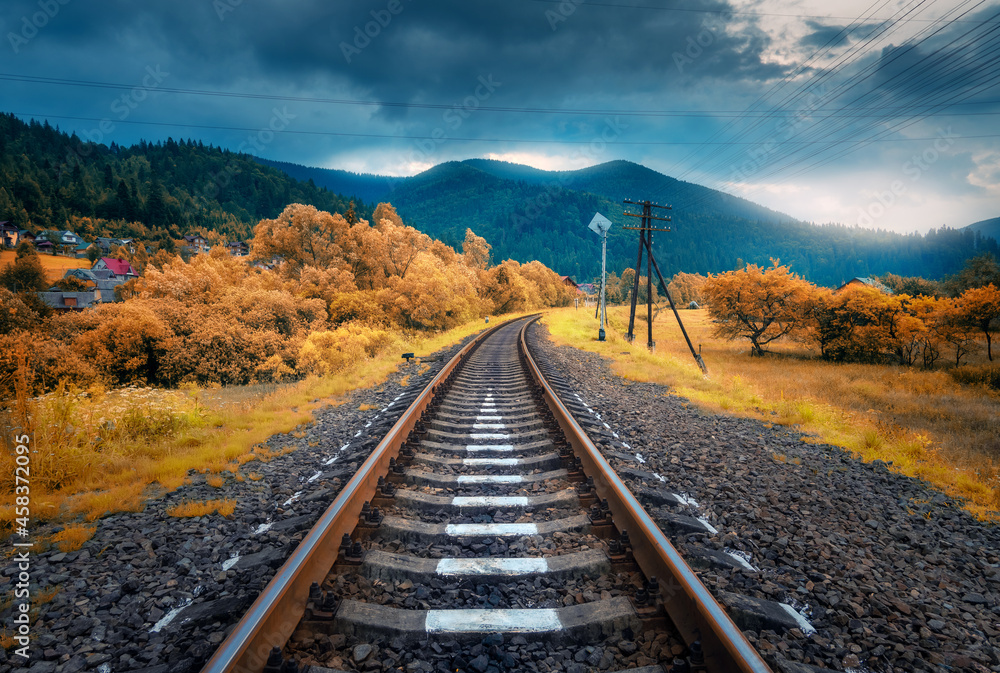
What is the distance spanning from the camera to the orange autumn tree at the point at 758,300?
2281cm

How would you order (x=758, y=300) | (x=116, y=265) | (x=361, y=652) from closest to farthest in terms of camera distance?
(x=361, y=652) < (x=758, y=300) < (x=116, y=265)

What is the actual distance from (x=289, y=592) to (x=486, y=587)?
1.06 metres

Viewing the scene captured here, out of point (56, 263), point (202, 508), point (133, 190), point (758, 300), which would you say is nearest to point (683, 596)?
point (202, 508)

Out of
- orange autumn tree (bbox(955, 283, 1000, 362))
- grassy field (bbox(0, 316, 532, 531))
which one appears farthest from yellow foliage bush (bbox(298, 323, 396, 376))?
orange autumn tree (bbox(955, 283, 1000, 362))

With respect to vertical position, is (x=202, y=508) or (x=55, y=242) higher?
(x=55, y=242)

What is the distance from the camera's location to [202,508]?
3.63m

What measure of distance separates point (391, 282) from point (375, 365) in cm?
1356

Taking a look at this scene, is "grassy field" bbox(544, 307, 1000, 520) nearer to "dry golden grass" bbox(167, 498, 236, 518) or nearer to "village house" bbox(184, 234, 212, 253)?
"dry golden grass" bbox(167, 498, 236, 518)

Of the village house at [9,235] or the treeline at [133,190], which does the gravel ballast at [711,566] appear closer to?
the village house at [9,235]

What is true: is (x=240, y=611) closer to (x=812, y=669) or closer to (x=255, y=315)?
(x=812, y=669)

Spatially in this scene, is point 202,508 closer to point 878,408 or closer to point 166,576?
point 166,576

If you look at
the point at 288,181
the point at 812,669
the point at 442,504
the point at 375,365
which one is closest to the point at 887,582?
the point at 812,669

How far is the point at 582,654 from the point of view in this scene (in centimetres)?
197

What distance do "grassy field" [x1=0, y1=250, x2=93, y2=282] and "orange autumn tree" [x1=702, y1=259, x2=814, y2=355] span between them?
81.7m
